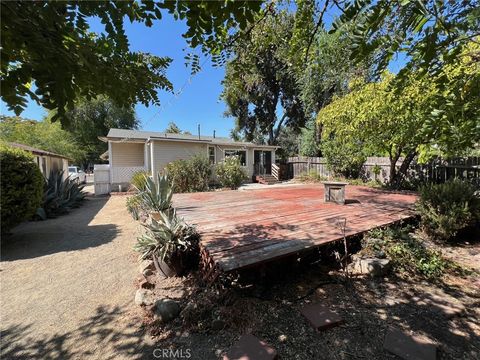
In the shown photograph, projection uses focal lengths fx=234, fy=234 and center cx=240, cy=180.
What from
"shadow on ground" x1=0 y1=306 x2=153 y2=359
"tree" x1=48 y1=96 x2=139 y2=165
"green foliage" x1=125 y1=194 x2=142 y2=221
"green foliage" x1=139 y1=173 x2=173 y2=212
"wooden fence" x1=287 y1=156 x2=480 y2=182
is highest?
"tree" x1=48 y1=96 x2=139 y2=165

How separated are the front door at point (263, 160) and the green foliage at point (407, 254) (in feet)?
47.8

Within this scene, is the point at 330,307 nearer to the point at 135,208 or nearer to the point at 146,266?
the point at 146,266

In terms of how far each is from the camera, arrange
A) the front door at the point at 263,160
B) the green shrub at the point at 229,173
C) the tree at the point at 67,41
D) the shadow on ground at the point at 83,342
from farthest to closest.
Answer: the front door at the point at 263,160 < the green shrub at the point at 229,173 < the shadow on ground at the point at 83,342 < the tree at the point at 67,41

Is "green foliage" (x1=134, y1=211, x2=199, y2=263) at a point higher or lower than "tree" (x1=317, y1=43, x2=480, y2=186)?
lower

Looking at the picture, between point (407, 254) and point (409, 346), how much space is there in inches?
74.0

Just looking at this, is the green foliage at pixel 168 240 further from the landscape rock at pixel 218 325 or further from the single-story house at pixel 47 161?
the single-story house at pixel 47 161

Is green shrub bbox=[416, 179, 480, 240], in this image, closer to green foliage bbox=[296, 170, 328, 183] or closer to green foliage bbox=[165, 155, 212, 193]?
green foliage bbox=[165, 155, 212, 193]

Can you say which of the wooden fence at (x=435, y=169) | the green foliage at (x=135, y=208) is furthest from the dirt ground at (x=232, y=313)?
the wooden fence at (x=435, y=169)

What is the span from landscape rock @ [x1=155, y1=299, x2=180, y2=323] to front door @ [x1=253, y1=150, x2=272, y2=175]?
1602 cm

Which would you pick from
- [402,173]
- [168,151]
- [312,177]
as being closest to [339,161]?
[312,177]

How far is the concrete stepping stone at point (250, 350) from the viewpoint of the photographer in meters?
1.90

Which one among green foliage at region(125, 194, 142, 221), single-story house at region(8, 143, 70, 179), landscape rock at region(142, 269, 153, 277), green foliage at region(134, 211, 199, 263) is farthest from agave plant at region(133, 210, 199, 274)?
single-story house at region(8, 143, 70, 179)

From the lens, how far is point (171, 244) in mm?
3301

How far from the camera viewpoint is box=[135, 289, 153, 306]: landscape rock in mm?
2900
